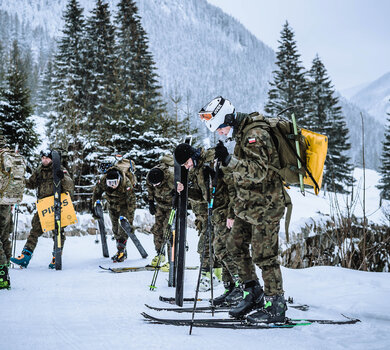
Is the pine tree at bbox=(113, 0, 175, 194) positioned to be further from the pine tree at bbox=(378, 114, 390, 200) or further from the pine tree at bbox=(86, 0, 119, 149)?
the pine tree at bbox=(378, 114, 390, 200)

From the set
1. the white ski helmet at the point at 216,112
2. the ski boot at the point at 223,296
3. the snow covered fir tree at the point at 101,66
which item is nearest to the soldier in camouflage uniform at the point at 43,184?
the ski boot at the point at 223,296

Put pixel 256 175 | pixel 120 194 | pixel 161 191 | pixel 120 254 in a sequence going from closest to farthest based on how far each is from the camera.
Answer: pixel 256 175, pixel 161 191, pixel 120 254, pixel 120 194

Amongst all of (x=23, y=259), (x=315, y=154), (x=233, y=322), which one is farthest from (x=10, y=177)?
(x=315, y=154)

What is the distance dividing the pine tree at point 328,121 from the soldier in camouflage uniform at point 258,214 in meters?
25.7

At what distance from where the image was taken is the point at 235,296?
4.37 metres

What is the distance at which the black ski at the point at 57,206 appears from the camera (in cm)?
693

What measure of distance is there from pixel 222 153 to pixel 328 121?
29.4 metres

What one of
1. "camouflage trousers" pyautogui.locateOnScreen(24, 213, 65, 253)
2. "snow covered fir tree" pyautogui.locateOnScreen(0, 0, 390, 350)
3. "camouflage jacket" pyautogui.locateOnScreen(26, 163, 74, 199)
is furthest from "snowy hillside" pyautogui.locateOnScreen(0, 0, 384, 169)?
"camouflage trousers" pyautogui.locateOnScreen(24, 213, 65, 253)

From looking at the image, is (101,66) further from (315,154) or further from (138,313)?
(315,154)

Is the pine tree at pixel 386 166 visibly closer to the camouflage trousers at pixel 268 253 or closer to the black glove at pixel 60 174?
the black glove at pixel 60 174

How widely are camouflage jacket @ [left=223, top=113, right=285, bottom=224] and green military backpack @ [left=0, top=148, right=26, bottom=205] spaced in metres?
3.40

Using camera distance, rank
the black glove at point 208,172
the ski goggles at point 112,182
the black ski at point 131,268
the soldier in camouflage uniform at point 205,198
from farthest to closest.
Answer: the ski goggles at point 112,182, the black ski at point 131,268, the black glove at point 208,172, the soldier in camouflage uniform at point 205,198

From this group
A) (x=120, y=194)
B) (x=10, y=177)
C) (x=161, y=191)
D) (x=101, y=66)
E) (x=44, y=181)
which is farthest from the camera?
(x=101, y=66)

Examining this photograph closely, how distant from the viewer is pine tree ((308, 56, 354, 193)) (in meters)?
29.0
